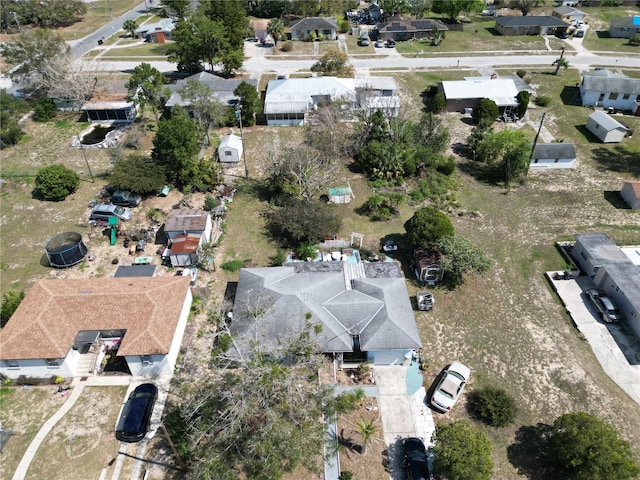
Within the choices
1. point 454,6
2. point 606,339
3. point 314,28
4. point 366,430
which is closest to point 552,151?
point 606,339

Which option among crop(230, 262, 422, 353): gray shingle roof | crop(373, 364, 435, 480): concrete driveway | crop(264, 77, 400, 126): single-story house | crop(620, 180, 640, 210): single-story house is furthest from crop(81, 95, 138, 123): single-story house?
crop(620, 180, 640, 210): single-story house

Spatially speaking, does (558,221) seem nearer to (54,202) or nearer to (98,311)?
(98,311)

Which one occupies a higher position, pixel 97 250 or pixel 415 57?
pixel 415 57

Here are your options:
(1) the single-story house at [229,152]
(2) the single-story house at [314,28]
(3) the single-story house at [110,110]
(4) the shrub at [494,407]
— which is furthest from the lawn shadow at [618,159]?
(3) the single-story house at [110,110]

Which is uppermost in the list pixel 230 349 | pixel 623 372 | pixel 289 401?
pixel 289 401

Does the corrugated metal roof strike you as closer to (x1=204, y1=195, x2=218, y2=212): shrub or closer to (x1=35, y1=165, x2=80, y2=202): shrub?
(x1=204, y1=195, x2=218, y2=212): shrub

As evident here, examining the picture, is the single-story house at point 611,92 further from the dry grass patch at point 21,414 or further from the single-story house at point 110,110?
the dry grass patch at point 21,414

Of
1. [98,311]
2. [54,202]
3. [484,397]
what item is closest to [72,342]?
[98,311]
